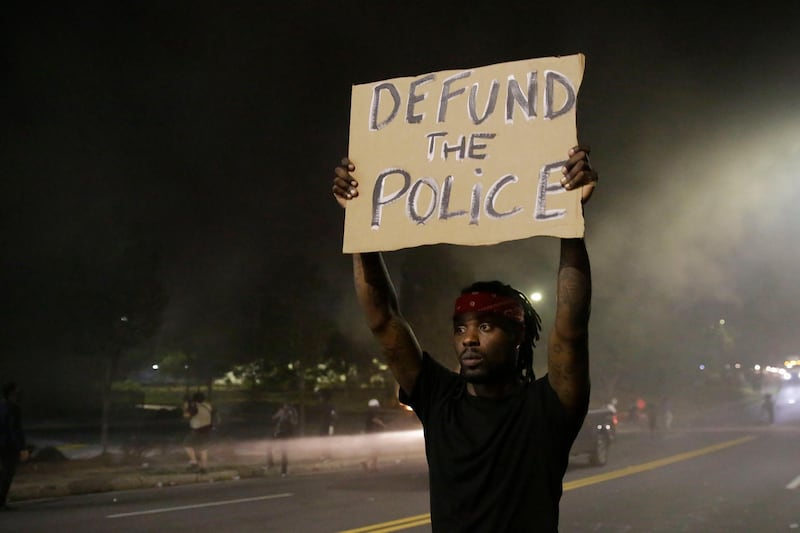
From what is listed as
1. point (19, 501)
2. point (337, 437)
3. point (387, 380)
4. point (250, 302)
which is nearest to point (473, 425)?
point (19, 501)

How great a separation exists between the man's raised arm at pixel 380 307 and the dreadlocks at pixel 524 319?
28 cm

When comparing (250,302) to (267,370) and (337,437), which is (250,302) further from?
(337,437)

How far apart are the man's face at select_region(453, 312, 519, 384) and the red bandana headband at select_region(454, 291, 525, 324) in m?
0.02

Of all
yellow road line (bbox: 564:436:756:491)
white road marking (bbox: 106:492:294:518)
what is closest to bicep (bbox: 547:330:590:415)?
white road marking (bbox: 106:492:294:518)

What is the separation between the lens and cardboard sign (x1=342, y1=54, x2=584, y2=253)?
2721 millimetres

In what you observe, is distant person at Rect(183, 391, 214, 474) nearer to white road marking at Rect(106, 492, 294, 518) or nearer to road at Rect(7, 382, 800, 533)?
road at Rect(7, 382, 800, 533)

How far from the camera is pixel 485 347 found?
2.64 meters

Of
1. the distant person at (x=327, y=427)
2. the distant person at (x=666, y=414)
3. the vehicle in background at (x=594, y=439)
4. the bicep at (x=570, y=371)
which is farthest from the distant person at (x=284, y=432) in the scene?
the distant person at (x=666, y=414)

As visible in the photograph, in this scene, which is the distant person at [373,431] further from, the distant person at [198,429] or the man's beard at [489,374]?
the man's beard at [489,374]

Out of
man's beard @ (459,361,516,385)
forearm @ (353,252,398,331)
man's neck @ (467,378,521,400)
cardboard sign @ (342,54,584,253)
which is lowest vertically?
man's neck @ (467,378,521,400)

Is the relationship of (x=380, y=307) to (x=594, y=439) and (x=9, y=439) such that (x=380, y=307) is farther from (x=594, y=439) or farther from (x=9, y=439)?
(x=594, y=439)

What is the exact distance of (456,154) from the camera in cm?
294

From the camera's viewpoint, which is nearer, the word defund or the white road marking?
the word defund

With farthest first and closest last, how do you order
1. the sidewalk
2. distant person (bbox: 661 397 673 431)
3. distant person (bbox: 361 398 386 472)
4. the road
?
distant person (bbox: 661 397 673 431) < distant person (bbox: 361 398 386 472) < the sidewalk < the road
